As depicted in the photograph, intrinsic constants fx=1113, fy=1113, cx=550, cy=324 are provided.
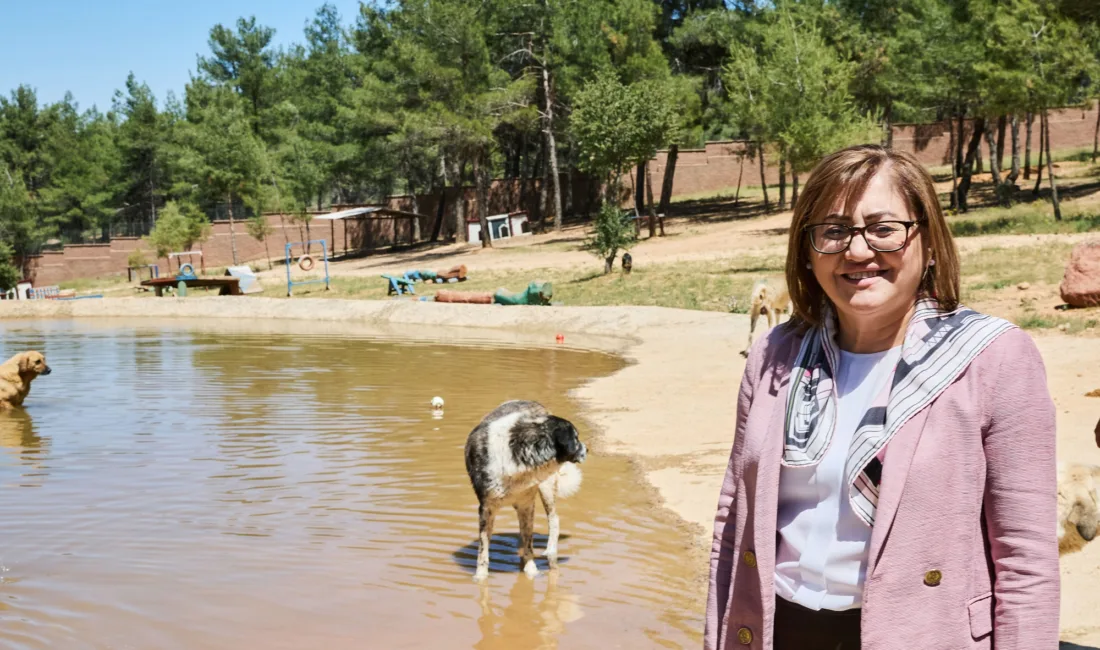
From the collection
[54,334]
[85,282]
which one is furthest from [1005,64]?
[85,282]

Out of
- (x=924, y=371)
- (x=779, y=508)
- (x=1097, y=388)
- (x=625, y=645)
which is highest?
(x=924, y=371)

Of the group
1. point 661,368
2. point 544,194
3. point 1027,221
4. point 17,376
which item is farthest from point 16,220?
point 661,368

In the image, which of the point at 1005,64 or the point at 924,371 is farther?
the point at 1005,64

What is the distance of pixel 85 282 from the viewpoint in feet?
190

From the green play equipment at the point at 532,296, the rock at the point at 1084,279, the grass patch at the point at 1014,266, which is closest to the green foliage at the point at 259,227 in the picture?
the green play equipment at the point at 532,296

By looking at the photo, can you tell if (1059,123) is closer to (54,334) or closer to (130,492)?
(54,334)

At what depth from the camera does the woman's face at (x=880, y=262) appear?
2447 millimetres

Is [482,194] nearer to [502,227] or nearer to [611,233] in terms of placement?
[502,227]

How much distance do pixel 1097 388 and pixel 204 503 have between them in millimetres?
9004

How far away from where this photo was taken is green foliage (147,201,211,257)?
51456 mm

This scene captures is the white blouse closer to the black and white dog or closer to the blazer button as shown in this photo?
the blazer button

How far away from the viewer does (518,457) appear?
23.9 ft

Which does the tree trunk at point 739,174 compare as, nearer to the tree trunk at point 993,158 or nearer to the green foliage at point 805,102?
the tree trunk at point 993,158

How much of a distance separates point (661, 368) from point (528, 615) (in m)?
11.0
